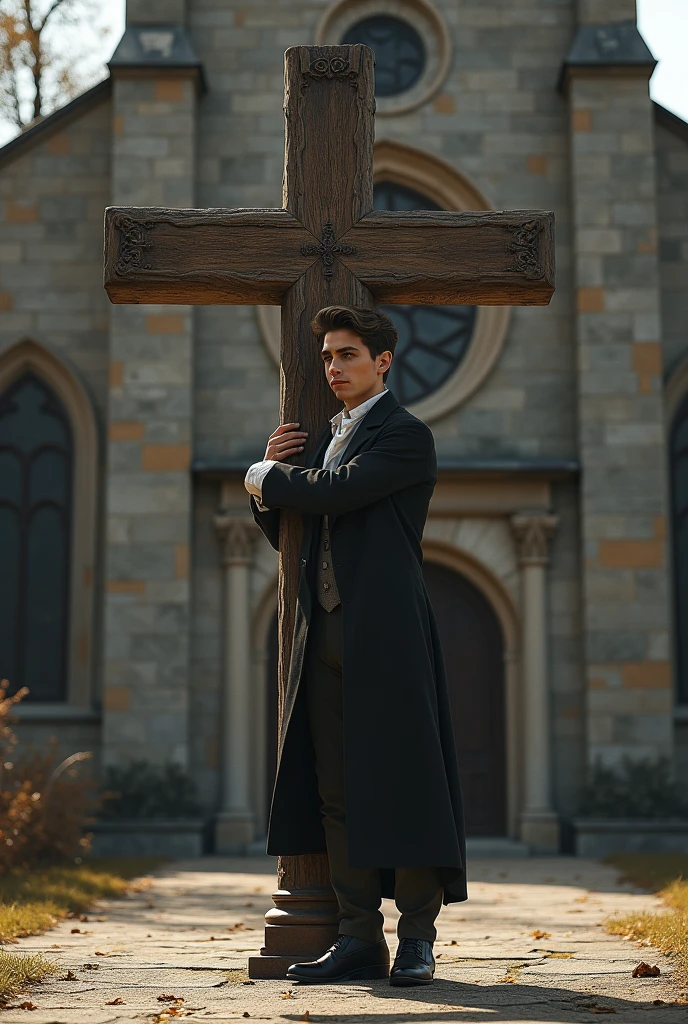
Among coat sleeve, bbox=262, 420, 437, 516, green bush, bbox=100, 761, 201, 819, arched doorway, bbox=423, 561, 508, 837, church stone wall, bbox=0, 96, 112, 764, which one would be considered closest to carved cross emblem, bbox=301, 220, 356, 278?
coat sleeve, bbox=262, 420, 437, 516

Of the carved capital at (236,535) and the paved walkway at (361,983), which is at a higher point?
the carved capital at (236,535)

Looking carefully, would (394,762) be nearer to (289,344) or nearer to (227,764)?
(289,344)

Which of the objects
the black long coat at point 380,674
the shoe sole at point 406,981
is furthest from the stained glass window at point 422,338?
the shoe sole at point 406,981

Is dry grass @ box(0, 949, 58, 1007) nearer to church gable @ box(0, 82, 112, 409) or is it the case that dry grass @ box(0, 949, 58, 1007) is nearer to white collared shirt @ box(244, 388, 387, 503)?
white collared shirt @ box(244, 388, 387, 503)

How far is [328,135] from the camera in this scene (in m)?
5.07

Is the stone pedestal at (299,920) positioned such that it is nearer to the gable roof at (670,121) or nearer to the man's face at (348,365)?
the man's face at (348,365)

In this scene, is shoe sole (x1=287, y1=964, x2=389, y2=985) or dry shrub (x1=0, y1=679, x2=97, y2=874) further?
dry shrub (x1=0, y1=679, x2=97, y2=874)

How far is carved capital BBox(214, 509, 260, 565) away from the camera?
1298cm

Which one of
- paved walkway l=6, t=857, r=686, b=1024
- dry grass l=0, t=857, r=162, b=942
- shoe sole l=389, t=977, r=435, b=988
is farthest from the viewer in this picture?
dry grass l=0, t=857, r=162, b=942

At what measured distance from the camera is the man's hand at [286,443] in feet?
15.6

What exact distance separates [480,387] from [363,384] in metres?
8.91

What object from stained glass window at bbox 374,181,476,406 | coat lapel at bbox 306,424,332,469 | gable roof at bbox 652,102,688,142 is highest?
gable roof at bbox 652,102,688,142

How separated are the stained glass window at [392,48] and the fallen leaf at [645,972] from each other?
438 inches

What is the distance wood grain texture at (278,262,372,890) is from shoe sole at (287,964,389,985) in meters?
0.96
